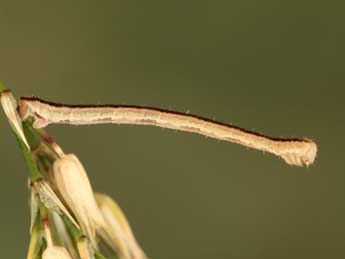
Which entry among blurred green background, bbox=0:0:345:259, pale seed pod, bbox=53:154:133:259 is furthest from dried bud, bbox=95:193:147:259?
blurred green background, bbox=0:0:345:259

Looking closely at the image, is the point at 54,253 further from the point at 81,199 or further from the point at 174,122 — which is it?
the point at 174,122

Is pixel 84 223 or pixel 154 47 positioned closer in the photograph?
pixel 84 223

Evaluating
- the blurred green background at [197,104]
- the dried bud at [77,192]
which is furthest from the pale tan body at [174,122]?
the blurred green background at [197,104]

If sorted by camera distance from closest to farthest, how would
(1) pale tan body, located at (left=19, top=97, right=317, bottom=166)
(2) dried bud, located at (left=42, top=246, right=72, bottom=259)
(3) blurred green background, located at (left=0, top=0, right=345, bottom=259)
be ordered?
(2) dried bud, located at (left=42, top=246, right=72, bottom=259)
(1) pale tan body, located at (left=19, top=97, right=317, bottom=166)
(3) blurred green background, located at (left=0, top=0, right=345, bottom=259)

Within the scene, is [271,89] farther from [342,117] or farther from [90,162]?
[90,162]

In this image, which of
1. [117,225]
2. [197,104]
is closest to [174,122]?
[117,225]

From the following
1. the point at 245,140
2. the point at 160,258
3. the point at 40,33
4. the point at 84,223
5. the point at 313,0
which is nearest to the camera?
the point at 84,223

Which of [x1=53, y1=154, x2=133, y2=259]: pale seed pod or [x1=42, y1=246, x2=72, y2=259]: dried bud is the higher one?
[x1=53, y1=154, x2=133, y2=259]: pale seed pod

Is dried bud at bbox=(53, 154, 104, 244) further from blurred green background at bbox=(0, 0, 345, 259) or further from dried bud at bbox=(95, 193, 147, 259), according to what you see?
blurred green background at bbox=(0, 0, 345, 259)

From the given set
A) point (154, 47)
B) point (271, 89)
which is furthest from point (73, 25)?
point (271, 89)
